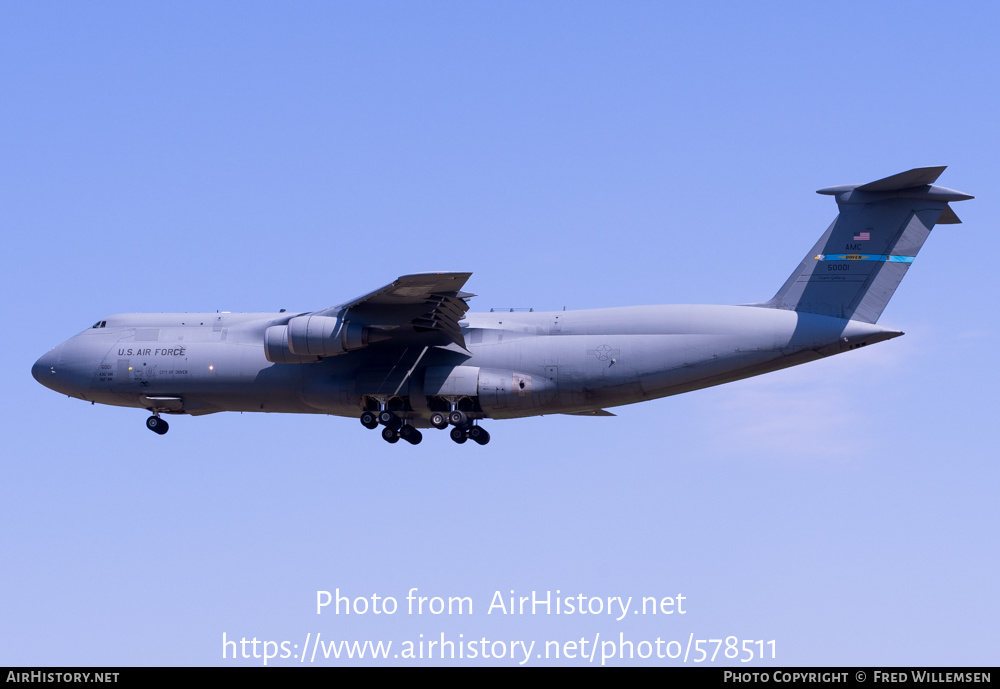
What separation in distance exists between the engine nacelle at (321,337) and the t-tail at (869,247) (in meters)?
7.29

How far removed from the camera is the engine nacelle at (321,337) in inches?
888

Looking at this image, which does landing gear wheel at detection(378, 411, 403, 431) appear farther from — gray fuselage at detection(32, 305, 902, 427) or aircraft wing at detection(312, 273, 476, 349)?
aircraft wing at detection(312, 273, 476, 349)

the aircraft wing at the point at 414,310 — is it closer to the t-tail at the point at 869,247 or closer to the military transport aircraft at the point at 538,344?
the military transport aircraft at the point at 538,344

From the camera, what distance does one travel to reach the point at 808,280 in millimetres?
22781

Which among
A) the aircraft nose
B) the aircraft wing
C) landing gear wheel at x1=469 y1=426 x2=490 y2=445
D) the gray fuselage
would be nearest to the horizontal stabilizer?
the gray fuselage

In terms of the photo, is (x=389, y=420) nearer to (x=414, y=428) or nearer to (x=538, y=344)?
(x=414, y=428)

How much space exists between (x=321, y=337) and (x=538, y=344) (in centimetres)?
378

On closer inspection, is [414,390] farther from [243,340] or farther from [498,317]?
[243,340]

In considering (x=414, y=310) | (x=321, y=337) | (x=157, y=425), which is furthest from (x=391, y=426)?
(x=157, y=425)

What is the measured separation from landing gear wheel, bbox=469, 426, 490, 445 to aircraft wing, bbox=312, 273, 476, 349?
1.50m
